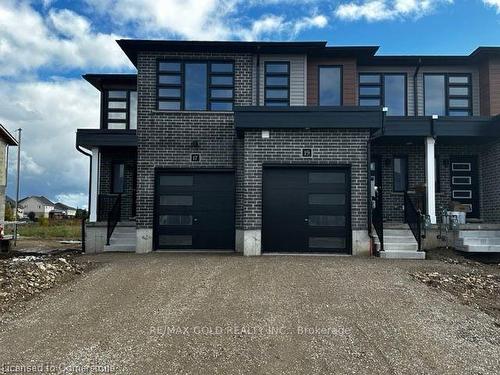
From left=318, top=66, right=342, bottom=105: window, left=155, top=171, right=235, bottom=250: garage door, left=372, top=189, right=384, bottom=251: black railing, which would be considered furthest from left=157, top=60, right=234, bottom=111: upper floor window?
left=372, top=189, right=384, bottom=251: black railing

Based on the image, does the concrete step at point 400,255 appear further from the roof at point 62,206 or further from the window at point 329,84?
the roof at point 62,206

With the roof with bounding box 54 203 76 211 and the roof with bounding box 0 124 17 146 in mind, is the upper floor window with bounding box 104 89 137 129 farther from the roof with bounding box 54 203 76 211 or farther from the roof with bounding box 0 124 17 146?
the roof with bounding box 54 203 76 211

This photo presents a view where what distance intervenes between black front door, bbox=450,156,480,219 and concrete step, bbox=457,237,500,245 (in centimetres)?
280

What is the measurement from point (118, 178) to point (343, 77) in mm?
9285

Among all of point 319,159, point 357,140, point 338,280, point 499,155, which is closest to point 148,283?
point 338,280

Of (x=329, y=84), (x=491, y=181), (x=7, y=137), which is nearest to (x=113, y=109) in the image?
(x=7, y=137)

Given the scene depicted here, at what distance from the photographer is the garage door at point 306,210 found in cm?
1191

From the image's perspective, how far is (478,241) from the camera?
12.3 metres

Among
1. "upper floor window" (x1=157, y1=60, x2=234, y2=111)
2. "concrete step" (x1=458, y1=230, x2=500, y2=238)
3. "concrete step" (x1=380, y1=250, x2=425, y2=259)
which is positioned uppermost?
"upper floor window" (x1=157, y1=60, x2=234, y2=111)

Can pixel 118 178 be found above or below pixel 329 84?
below

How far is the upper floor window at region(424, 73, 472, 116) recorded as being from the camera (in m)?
15.8

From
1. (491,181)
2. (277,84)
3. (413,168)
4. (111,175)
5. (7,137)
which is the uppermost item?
(277,84)

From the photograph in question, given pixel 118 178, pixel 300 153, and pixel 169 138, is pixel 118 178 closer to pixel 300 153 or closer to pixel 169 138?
pixel 169 138

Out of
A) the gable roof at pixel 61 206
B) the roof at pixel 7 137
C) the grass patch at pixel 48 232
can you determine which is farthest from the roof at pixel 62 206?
the roof at pixel 7 137
